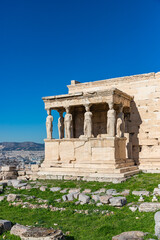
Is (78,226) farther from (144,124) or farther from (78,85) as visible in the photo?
(78,85)

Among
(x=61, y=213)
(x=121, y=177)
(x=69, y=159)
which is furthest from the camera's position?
(x=69, y=159)

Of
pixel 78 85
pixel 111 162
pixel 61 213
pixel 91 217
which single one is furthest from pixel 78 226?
pixel 78 85

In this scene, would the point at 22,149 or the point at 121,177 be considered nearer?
the point at 121,177

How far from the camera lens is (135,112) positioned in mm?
17094

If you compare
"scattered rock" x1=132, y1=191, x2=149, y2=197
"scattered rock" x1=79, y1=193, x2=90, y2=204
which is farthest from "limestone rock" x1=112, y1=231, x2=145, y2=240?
"scattered rock" x1=132, y1=191, x2=149, y2=197

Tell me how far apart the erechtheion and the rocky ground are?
6.12ft

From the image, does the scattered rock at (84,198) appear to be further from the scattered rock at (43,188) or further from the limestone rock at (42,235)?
the limestone rock at (42,235)

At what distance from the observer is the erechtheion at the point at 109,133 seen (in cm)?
1455

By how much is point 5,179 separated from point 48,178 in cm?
306

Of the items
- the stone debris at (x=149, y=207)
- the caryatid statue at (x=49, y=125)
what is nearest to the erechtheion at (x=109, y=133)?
the caryatid statue at (x=49, y=125)

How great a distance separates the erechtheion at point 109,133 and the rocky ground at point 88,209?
186 cm

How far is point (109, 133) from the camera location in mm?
14758

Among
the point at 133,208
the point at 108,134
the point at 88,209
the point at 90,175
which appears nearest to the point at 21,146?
the point at 108,134

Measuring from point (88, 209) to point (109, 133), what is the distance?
637 centimetres
